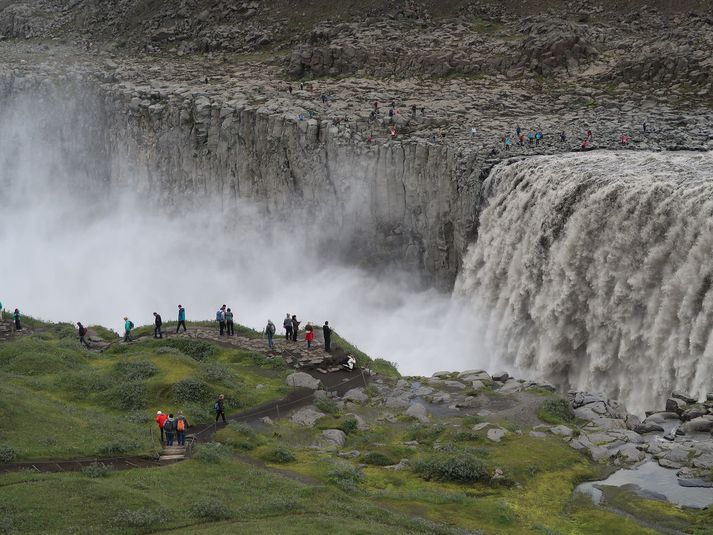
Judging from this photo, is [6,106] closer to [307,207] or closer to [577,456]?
[307,207]

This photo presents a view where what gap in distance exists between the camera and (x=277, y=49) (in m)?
88.3

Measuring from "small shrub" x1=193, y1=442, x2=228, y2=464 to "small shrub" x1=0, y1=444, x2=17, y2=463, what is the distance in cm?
501

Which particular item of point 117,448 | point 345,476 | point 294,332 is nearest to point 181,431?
point 117,448

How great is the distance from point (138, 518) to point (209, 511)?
5.88 feet

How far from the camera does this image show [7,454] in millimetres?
23500

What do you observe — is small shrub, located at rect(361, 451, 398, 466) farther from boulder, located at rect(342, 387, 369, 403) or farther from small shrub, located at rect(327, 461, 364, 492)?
boulder, located at rect(342, 387, 369, 403)

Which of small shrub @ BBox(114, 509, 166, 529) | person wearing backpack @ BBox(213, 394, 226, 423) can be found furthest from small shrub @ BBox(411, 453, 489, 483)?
small shrub @ BBox(114, 509, 166, 529)

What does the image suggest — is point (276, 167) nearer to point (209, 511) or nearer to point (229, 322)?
point (229, 322)

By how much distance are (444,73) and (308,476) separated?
183ft

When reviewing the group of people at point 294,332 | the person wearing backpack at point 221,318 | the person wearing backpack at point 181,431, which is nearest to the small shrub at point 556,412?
the group of people at point 294,332

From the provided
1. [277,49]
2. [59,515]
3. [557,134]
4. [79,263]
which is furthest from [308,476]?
[277,49]

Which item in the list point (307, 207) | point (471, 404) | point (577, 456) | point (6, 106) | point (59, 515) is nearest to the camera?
point (59, 515)

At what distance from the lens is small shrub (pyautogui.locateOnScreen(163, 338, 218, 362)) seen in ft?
135

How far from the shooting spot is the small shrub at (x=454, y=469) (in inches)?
1046
